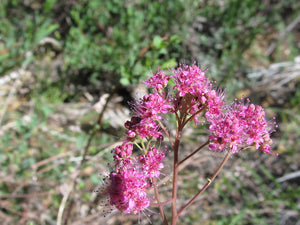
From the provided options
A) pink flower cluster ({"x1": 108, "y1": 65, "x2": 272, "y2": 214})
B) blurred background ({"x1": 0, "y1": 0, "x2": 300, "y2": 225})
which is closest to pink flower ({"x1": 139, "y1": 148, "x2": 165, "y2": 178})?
pink flower cluster ({"x1": 108, "y1": 65, "x2": 272, "y2": 214})

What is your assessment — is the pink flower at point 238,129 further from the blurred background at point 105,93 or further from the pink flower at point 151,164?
the blurred background at point 105,93

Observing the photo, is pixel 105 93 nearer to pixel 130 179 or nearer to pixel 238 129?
pixel 130 179

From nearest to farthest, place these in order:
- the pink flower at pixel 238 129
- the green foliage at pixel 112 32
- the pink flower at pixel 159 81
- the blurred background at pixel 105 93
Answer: the pink flower at pixel 238 129 < the pink flower at pixel 159 81 < the blurred background at pixel 105 93 < the green foliage at pixel 112 32

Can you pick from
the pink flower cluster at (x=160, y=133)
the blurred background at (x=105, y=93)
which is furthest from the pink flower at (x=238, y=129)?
the blurred background at (x=105, y=93)

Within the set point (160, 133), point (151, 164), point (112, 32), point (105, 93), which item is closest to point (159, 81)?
point (160, 133)

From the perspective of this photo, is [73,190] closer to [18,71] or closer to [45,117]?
[45,117]

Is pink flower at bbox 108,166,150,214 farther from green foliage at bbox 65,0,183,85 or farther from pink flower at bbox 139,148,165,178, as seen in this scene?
green foliage at bbox 65,0,183,85

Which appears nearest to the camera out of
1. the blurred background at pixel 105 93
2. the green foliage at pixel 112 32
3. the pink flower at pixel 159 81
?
the pink flower at pixel 159 81

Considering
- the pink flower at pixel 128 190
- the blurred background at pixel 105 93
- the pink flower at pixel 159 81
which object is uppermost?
the blurred background at pixel 105 93

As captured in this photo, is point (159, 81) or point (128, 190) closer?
point (128, 190)
